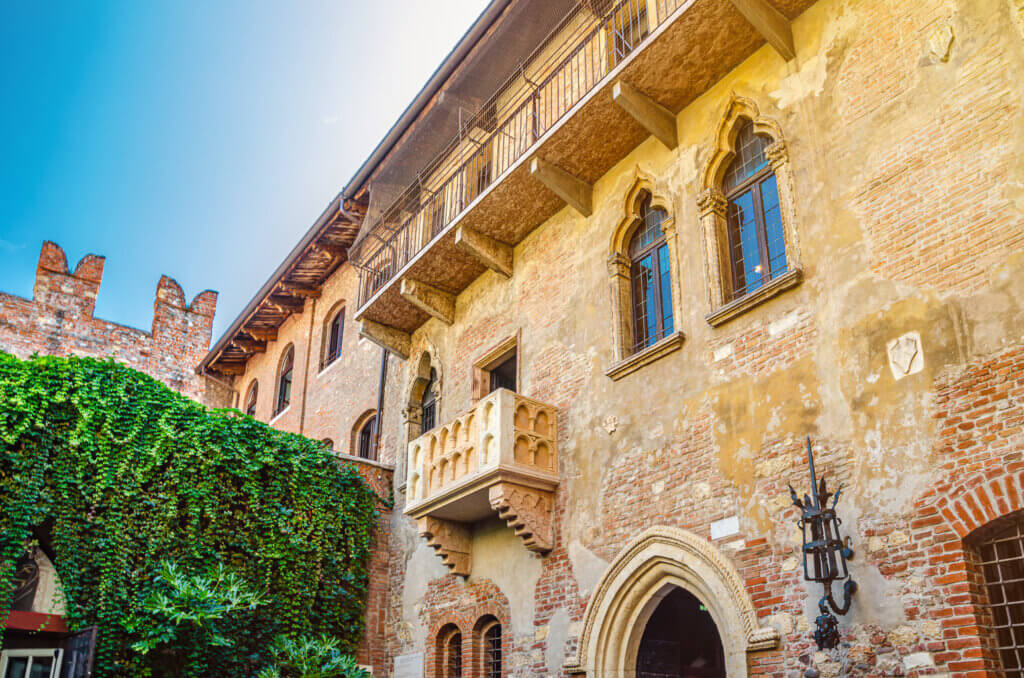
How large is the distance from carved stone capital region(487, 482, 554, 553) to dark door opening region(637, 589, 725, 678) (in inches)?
60.3

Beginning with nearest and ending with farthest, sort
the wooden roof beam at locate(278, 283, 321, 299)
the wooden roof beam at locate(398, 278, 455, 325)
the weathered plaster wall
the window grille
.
→ the weathered plaster wall, the wooden roof beam at locate(398, 278, 455, 325), the window grille, the wooden roof beam at locate(278, 283, 321, 299)

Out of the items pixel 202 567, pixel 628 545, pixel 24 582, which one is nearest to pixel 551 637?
pixel 628 545

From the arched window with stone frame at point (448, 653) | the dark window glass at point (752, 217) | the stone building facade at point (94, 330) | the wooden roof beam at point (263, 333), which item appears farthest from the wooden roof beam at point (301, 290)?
the dark window glass at point (752, 217)

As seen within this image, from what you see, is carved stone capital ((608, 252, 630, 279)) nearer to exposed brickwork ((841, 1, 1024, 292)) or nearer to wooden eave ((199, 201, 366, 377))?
exposed brickwork ((841, 1, 1024, 292))

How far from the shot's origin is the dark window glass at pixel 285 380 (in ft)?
68.4

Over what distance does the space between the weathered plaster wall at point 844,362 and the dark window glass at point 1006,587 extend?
255mm

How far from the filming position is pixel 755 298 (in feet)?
27.3

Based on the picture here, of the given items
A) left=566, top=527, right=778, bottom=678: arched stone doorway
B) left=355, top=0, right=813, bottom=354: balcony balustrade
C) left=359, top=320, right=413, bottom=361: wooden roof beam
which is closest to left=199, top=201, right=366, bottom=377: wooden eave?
left=355, top=0, right=813, bottom=354: balcony balustrade

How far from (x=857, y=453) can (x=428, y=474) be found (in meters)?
6.09

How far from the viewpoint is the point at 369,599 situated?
13125 millimetres

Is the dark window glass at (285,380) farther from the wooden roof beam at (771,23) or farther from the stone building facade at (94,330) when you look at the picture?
the wooden roof beam at (771,23)

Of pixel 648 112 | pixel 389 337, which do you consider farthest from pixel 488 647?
pixel 648 112

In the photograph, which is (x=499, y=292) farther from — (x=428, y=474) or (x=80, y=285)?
(x=80, y=285)

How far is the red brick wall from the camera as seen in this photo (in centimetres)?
2275
